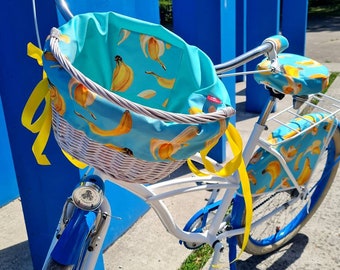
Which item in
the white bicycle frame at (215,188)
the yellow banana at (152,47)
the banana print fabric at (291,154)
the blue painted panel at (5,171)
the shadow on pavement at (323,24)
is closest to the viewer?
the yellow banana at (152,47)

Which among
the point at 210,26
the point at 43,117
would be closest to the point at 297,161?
the point at 43,117

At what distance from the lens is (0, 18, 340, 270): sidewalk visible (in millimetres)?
2564

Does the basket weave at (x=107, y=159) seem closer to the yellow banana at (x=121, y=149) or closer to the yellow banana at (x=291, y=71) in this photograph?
the yellow banana at (x=121, y=149)

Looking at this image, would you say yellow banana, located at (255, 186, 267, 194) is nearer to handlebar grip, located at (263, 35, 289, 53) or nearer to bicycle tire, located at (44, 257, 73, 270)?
handlebar grip, located at (263, 35, 289, 53)

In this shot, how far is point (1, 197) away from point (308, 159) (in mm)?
2210

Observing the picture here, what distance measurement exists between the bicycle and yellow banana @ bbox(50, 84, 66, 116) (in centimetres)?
5

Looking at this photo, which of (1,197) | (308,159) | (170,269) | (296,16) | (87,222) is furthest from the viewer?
(296,16)

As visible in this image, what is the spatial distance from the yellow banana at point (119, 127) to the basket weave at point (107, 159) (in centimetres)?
6

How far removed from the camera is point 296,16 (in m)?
5.46

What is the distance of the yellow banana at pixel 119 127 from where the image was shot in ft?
3.29

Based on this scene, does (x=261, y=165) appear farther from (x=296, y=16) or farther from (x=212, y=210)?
(x=296, y=16)

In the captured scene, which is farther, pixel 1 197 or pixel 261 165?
pixel 1 197

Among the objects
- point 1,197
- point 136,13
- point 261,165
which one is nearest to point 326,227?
point 261,165

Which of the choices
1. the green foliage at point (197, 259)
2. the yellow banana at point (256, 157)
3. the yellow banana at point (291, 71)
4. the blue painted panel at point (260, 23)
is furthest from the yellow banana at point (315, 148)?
the blue painted panel at point (260, 23)
